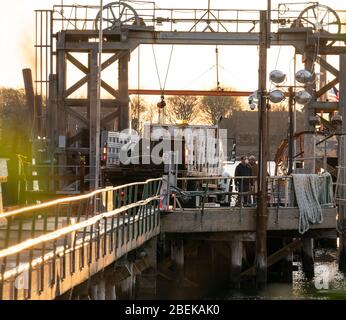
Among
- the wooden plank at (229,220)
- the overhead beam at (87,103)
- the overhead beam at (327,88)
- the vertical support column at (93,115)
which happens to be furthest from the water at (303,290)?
the overhead beam at (87,103)

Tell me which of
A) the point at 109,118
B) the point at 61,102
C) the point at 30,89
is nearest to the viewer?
the point at 61,102

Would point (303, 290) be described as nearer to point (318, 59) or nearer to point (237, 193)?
point (237, 193)

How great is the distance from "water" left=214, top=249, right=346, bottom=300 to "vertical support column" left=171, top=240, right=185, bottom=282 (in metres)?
1.37

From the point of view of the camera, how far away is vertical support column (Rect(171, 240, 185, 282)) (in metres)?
29.0

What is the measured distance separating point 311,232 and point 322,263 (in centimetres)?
914

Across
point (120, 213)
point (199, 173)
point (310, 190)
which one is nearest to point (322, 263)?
point (199, 173)

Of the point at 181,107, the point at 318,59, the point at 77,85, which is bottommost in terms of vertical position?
the point at 77,85

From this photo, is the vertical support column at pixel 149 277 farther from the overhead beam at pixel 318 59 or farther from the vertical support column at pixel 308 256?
the overhead beam at pixel 318 59

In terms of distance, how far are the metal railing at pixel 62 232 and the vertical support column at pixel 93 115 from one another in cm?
1669

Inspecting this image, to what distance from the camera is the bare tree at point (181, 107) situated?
9968cm

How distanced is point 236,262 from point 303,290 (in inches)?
86.8

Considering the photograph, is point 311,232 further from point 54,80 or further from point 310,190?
point 54,80

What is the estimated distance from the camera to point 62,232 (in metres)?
13.6

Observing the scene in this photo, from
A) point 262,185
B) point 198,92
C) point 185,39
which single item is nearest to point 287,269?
point 262,185
